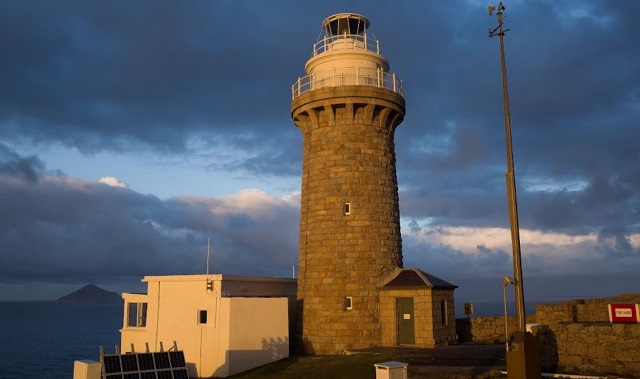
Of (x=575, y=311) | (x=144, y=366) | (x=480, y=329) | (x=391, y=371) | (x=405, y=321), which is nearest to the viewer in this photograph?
(x=391, y=371)

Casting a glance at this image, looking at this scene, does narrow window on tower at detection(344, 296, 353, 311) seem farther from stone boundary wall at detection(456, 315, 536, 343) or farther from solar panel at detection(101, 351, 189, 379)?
solar panel at detection(101, 351, 189, 379)

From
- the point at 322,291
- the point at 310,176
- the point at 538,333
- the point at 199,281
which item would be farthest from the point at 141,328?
the point at 538,333

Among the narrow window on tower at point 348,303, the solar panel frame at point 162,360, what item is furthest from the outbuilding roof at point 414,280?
the solar panel frame at point 162,360

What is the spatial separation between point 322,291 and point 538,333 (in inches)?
409

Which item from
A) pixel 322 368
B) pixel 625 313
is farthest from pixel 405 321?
pixel 625 313

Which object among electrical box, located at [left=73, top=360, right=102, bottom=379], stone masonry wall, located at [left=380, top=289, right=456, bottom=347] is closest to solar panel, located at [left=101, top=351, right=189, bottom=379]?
electrical box, located at [left=73, top=360, right=102, bottom=379]

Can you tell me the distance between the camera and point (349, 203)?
984 inches

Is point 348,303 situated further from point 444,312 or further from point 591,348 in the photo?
point 591,348

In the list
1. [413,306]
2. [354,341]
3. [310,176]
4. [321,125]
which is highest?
[321,125]

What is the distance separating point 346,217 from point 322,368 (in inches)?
309

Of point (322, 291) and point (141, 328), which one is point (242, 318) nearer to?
point (322, 291)

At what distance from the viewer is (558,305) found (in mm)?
20859

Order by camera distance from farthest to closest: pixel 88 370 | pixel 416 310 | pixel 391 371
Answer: pixel 416 310 → pixel 88 370 → pixel 391 371

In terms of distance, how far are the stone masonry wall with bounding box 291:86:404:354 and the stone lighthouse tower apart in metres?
0.05
